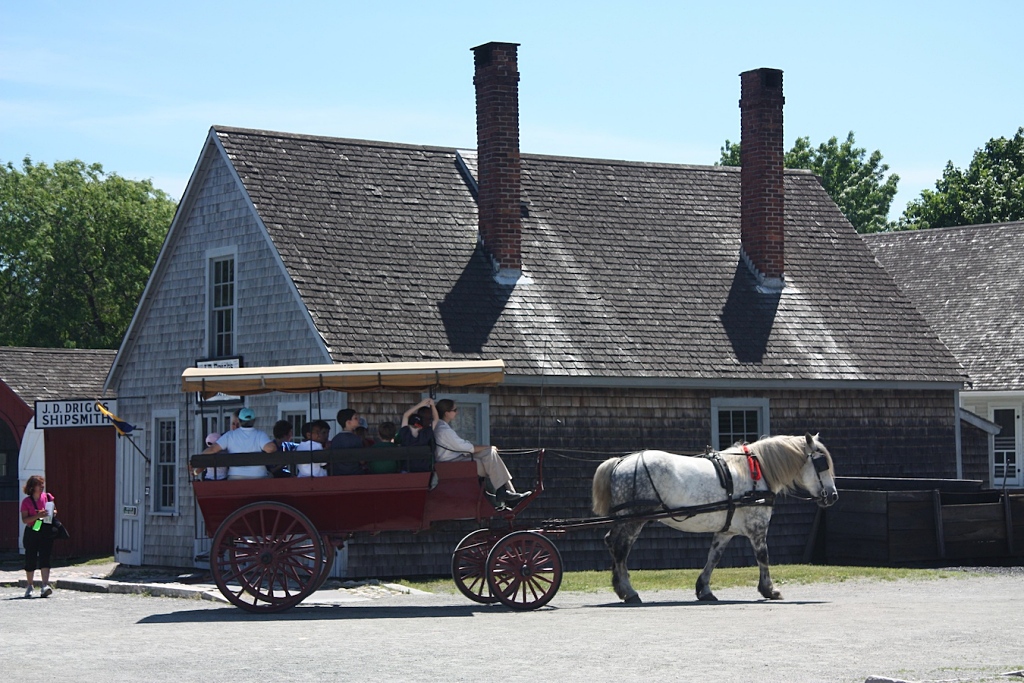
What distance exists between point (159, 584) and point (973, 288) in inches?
861

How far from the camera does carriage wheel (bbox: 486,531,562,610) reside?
16.2 m

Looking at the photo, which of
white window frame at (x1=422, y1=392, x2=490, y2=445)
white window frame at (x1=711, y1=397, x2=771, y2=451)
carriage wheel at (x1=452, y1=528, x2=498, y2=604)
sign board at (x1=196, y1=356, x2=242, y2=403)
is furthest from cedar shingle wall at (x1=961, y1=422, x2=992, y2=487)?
carriage wheel at (x1=452, y1=528, x2=498, y2=604)

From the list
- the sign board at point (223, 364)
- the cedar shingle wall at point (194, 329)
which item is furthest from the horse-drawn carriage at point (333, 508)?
the sign board at point (223, 364)

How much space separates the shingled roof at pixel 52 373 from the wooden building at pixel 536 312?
180 inches

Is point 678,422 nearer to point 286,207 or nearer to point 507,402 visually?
point 507,402

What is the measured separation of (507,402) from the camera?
22.3 m

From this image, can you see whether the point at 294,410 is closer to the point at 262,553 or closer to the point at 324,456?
the point at 324,456

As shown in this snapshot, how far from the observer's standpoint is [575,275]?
80.0ft

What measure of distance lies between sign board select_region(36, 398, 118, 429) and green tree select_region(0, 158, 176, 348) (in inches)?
1342

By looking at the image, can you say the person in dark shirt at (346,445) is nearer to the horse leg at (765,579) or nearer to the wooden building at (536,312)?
the wooden building at (536,312)

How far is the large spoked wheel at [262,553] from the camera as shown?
1603 cm

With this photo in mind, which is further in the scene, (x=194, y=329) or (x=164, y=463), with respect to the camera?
(x=164, y=463)

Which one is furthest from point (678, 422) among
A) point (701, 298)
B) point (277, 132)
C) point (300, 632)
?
point (300, 632)

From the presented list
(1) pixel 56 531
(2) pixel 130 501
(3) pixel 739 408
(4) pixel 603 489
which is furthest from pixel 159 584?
(3) pixel 739 408
